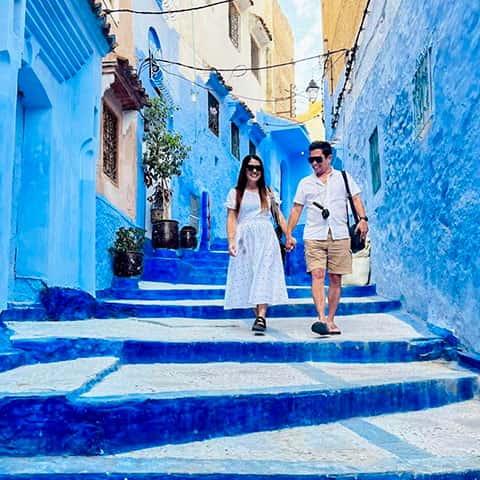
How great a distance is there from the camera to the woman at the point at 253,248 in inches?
179

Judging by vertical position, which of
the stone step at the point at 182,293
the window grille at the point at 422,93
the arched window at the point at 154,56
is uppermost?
the arched window at the point at 154,56

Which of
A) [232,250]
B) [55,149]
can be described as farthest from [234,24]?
[232,250]

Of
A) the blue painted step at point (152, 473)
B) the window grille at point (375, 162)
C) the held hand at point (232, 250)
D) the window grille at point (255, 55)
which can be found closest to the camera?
the blue painted step at point (152, 473)

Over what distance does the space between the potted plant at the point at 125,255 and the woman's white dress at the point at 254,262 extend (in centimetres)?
324

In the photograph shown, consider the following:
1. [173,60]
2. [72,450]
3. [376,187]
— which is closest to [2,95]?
[72,450]

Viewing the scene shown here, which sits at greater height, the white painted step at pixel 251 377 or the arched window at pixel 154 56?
the arched window at pixel 154 56

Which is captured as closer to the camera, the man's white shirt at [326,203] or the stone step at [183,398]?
the stone step at [183,398]

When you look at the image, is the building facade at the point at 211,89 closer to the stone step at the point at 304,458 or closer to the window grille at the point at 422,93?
the window grille at the point at 422,93

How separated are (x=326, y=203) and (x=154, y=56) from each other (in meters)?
7.37

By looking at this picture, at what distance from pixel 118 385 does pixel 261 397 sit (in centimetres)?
73

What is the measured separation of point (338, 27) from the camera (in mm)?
11875

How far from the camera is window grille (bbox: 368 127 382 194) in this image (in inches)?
287

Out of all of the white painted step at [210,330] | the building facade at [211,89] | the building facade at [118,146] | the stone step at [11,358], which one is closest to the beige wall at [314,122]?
the building facade at [211,89]

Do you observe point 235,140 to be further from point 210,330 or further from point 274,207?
point 210,330
